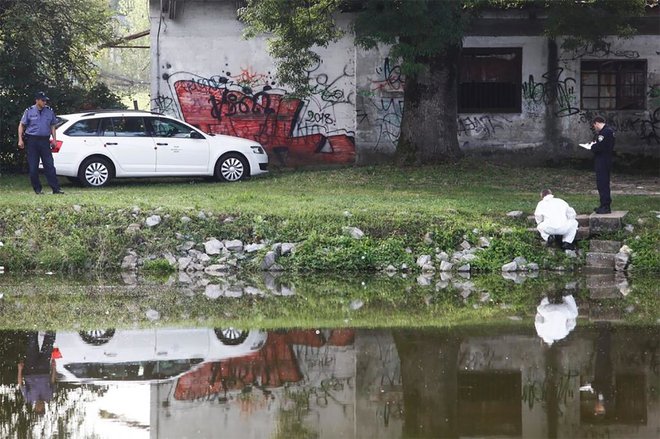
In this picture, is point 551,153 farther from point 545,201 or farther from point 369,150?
point 545,201

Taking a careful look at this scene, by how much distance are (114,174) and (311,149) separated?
5.95m

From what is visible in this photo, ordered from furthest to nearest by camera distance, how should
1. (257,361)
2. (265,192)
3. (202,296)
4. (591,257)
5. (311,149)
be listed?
1. (311,149)
2. (265,192)
3. (591,257)
4. (202,296)
5. (257,361)

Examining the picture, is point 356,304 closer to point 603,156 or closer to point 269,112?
point 603,156

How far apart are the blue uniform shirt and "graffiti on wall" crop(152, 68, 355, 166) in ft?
23.3

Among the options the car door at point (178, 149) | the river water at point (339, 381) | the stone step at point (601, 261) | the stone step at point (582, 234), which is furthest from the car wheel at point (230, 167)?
the river water at point (339, 381)

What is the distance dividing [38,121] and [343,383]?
38.7 ft

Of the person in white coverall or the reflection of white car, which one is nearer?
the reflection of white car

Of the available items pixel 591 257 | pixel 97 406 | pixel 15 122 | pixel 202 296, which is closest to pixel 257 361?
pixel 97 406

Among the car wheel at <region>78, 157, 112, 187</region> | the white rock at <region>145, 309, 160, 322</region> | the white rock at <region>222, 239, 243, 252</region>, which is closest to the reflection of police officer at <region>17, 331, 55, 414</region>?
the white rock at <region>145, 309, 160, 322</region>

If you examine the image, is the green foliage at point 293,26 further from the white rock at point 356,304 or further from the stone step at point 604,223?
the white rock at point 356,304

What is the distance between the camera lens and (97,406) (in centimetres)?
896

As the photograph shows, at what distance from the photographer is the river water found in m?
8.36

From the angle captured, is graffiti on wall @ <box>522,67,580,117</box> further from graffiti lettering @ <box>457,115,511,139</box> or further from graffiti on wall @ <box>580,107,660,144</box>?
graffiti lettering @ <box>457,115,511,139</box>

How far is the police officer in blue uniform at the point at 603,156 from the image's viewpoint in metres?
17.1
